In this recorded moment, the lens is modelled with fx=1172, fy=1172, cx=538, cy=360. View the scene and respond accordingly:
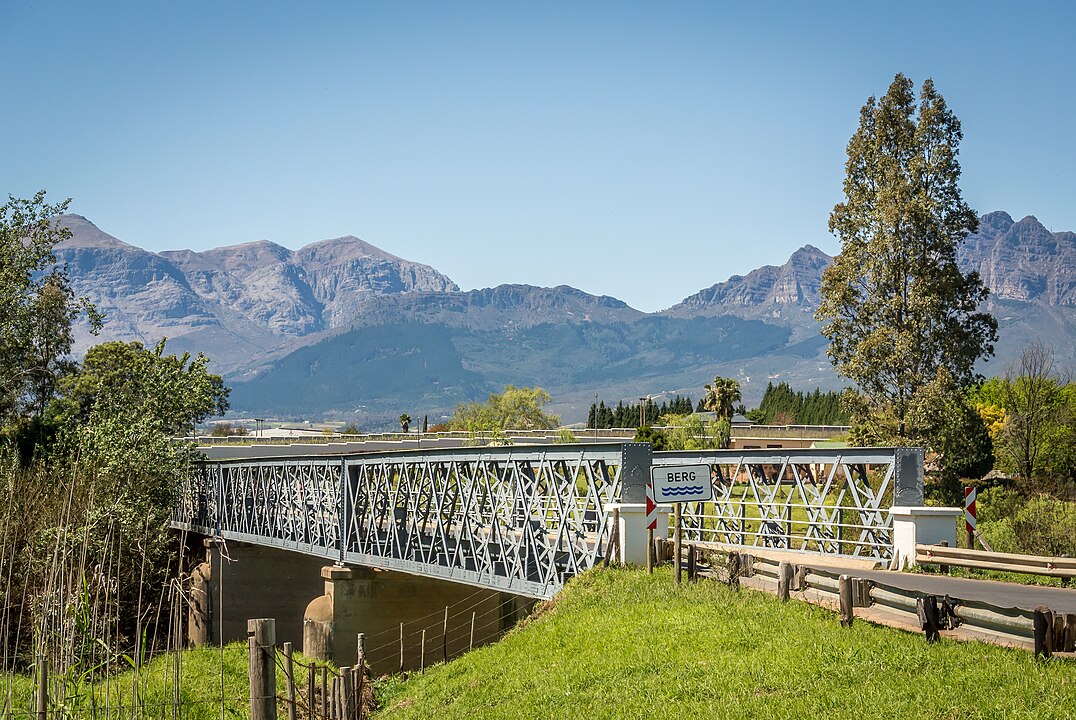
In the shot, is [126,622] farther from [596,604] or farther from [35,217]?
[596,604]

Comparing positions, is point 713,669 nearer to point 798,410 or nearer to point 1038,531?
point 1038,531

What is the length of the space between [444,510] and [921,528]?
676 inches

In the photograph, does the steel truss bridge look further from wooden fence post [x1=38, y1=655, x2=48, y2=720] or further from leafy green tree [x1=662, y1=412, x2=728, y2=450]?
leafy green tree [x1=662, y1=412, x2=728, y2=450]

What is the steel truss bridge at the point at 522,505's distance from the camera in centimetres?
2859

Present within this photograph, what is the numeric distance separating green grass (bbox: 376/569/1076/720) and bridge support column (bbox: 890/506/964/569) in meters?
5.92

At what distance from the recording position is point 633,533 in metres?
27.2

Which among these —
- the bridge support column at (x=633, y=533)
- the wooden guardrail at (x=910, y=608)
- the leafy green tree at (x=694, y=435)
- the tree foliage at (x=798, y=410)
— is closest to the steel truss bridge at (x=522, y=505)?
the bridge support column at (x=633, y=533)

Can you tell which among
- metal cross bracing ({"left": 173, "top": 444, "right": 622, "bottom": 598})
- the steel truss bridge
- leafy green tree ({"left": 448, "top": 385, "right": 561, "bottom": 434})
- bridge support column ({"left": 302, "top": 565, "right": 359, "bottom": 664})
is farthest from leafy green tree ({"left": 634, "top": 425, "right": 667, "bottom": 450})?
leafy green tree ({"left": 448, "top": 385, "right": 561, "bottom": 434})

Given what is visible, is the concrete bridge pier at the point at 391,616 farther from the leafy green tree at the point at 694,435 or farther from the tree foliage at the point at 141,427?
the leafy green tree at the point at 694,435

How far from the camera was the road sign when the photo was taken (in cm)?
2542

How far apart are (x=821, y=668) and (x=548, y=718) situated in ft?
13.9

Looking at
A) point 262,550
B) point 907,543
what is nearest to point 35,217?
point 262,550

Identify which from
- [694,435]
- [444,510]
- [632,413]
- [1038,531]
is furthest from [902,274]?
[632,413]

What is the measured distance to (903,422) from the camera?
148ft
